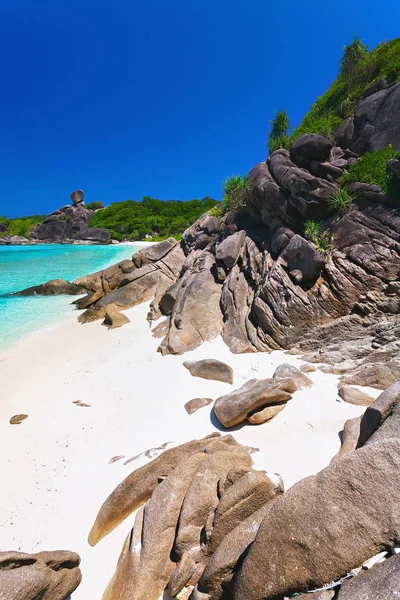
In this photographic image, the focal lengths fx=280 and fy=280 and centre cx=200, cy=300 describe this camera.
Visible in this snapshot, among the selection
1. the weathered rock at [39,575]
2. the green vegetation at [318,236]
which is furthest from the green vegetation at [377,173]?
the weathered rock at [39,575]

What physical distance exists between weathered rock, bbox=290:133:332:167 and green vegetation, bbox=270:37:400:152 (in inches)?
120

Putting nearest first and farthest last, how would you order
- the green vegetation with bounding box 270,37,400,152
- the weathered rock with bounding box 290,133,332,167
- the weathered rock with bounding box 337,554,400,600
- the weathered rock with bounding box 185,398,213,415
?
the weathered rock with bounding box 337,554,400,600, the weathered rock with bounding box 185,398,213,415, the weathered rock with bounding box 290,133,332,167, the green vegetation with bounding box 270,37,400,152

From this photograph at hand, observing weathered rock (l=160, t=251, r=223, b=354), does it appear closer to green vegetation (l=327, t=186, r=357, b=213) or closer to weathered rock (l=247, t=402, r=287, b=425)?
weathered rock (l=247, t=402, r=287, b=425)

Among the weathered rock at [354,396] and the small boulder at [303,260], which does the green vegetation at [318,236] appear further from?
the weathered rock at [354,396]

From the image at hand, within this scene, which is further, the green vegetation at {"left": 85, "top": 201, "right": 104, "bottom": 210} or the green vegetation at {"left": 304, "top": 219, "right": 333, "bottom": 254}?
the green vegetation at {"left": 85, "top": 201, "right": 104, "bottom": 210}

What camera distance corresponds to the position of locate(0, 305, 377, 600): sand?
17.6 ft

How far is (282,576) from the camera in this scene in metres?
2.78

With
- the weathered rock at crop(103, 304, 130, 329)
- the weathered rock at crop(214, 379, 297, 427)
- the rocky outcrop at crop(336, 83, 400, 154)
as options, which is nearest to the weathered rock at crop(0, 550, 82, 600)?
the weathered rock at crop(214, 379, 297, 427)

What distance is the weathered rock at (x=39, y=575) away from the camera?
3.38m

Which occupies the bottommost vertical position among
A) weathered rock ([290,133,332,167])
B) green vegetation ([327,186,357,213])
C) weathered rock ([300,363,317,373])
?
weathered rock ([300,363,317,373])

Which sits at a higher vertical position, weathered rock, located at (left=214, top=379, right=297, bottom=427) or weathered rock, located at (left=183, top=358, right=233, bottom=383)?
weathered rock, located at (left=183, top=358, right=233, bottom=383)

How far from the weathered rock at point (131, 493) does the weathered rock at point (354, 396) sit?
13.2 ft

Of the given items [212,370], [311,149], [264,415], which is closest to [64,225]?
[311,149]

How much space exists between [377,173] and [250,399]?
10.5m
